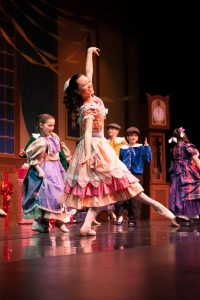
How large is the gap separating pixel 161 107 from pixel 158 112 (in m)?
0.10

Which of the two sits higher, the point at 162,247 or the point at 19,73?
the point at 19,73

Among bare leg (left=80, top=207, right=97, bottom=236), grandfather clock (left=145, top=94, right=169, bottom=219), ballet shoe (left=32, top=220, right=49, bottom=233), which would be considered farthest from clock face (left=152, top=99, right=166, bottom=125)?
bare leg (left=80, top=207, right=97, bottom=236)

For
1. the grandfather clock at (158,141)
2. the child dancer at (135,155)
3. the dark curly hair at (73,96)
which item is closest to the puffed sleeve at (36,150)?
the dark curly hair at (73,96)

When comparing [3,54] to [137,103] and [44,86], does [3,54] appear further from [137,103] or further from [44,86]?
[137,103]

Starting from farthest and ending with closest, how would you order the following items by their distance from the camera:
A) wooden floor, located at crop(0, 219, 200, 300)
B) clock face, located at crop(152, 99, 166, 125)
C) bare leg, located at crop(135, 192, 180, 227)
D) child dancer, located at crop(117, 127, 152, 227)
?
1. clock face, located at crop(152, 99, 166, 125)
2. child dancer, located at crop(117, 127, 152, 227)
3. bare leg, located at crop(135, 192, 180, 227)
4. wooden floor, located at crop(0, 219, 200, 300)

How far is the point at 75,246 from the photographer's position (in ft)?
10.2

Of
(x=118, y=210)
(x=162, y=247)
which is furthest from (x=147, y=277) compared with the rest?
(x=118, y=210)

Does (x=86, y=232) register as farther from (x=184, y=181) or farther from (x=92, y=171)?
(x=184, y=181)

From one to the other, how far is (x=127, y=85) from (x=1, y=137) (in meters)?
2.82

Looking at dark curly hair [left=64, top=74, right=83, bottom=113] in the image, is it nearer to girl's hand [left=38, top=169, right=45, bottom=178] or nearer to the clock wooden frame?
girl's hand [left=38, top=169, right=45, bottom=178]

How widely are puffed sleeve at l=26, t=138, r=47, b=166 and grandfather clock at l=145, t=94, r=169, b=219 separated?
460cm

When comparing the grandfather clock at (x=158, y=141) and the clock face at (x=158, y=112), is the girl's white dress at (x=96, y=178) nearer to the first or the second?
the grandfather clock at (x=158, y=141)

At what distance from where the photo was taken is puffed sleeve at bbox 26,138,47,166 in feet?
16.0

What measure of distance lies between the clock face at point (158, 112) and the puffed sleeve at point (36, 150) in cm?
478
